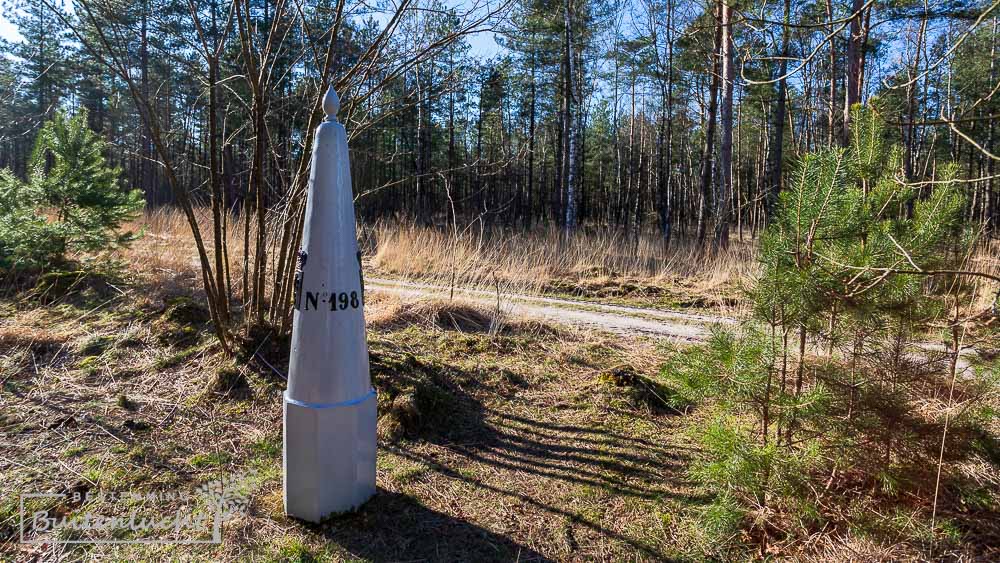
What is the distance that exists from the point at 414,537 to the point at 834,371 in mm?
1797

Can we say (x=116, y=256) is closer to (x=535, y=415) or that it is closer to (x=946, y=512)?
(x=535, y=415)

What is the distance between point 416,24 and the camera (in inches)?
146

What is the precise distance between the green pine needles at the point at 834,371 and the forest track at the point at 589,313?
9.99ft

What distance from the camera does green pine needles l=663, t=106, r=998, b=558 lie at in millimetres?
1912

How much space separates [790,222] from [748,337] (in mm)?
483

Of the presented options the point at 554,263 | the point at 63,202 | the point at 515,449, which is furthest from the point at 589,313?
the point at 63,202

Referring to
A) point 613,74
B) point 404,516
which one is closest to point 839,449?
point 404,516

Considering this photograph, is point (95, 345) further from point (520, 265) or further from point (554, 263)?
point (554, 263)

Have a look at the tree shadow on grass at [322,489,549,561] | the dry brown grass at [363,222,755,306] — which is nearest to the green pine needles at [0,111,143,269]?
the dry brown grass at [363,222,755,306]

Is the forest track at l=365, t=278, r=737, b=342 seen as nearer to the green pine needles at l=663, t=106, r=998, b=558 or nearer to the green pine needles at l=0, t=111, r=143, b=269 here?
the green pine needles at l=663, t=106, r=998, b=558

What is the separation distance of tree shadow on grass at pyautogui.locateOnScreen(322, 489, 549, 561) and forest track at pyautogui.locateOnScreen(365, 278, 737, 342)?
3.24 meters

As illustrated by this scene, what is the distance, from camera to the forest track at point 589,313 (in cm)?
574

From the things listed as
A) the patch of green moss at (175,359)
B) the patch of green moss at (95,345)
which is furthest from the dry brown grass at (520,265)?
the patch of green moss at (175,359)

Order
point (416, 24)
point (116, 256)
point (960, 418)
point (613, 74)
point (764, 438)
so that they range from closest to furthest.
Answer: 1. point (960, 418)
2. point (764, 438)
3. point (416, 24)
4. point (116, 256)
5. point (613, 74)
